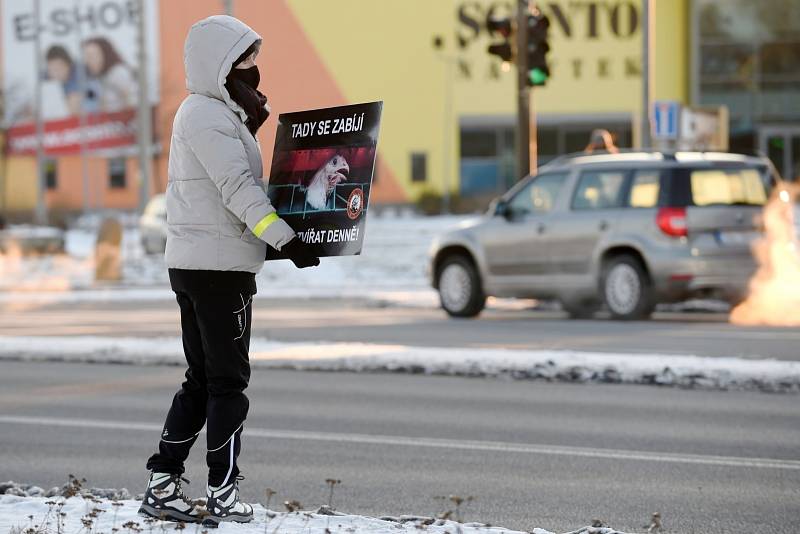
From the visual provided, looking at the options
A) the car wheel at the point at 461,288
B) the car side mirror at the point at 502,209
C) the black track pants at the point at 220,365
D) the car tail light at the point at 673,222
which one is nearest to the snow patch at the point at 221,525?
the black track pants at the point at 220,365

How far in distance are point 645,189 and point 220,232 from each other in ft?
38.0

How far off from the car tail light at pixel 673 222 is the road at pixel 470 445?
18.7 ft

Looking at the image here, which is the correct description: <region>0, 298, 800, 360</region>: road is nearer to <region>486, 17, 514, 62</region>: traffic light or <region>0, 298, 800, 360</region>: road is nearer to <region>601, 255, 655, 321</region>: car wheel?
<region>601, 255, 655, 321</region>: car wheel

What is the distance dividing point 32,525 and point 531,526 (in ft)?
6.33

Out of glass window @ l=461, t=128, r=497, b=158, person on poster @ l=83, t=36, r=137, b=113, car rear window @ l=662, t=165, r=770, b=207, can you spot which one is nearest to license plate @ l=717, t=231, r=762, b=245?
car rear window @ l=662, t=165, r=770, b=207

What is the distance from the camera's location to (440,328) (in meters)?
16.1

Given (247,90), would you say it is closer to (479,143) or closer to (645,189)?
(645,189)

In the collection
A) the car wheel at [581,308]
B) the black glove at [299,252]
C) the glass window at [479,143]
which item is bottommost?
the car wheel at [581,308]

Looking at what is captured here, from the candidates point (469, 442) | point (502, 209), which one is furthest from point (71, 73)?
point (469, 442)

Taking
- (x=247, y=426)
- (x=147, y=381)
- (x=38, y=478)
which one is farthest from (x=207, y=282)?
(x=147, y=381)

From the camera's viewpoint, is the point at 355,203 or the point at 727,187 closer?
the point at 355,203

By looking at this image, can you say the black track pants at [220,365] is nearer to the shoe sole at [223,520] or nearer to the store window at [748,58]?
the shoe sole at [223,520]

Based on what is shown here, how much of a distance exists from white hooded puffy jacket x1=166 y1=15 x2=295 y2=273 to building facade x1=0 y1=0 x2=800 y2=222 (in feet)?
167

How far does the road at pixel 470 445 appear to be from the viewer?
21.6 ft
